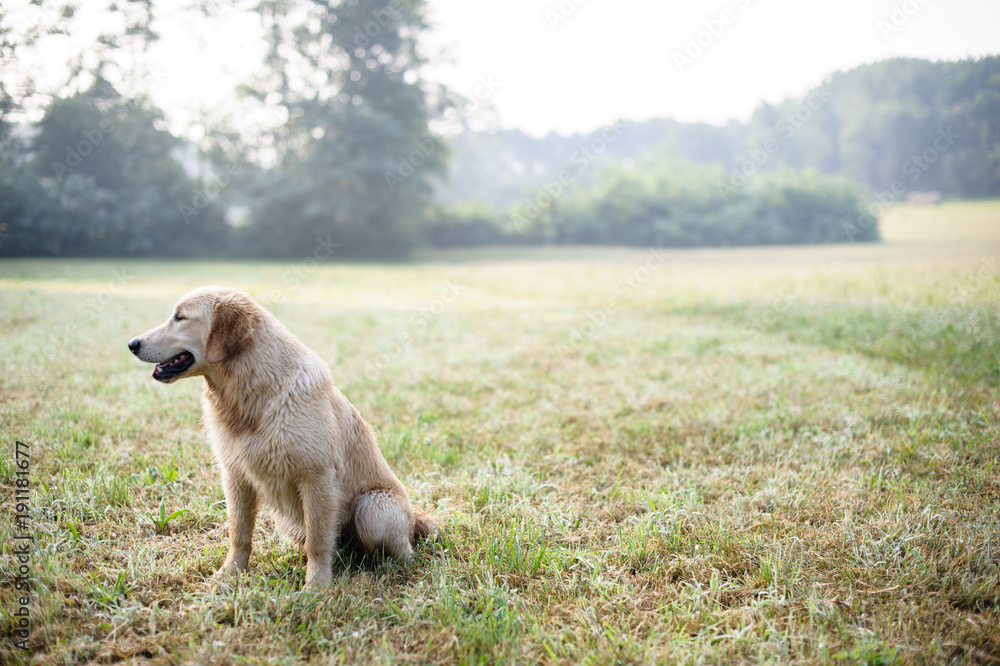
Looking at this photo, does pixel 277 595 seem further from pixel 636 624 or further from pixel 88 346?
pixel 88 346

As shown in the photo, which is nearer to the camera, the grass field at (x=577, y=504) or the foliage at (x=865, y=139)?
the grass field at (x=577, y=504)

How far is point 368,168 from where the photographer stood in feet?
73.8

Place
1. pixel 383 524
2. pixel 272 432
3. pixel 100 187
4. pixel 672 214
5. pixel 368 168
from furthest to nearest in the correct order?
pixel 672 214 → pixel 368 168 → pixel 100 187 → pixel 383 524 → pixel 272 432

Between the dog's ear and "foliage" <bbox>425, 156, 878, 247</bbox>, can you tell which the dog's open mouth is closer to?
the dog's ear

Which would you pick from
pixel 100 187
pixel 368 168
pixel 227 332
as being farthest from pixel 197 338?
pixel 100 187

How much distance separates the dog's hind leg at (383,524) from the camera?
213 centimetres

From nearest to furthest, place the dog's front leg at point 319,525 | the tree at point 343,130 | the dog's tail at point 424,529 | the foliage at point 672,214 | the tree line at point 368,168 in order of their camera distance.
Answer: the dog's front leg at point 319,525 < the dog's tail at point 424,529 < the tree line at point 368,168 < the tree at point 343,130 < the foliage at point 672,214

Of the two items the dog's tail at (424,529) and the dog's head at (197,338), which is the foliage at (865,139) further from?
the dog's head at (197,338)

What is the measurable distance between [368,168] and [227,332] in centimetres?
2227

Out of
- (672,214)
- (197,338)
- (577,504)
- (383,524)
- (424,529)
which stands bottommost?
(577,504)

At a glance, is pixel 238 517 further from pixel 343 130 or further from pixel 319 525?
pixel 343 130

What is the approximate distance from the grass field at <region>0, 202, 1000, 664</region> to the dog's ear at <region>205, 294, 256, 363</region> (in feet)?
3.09

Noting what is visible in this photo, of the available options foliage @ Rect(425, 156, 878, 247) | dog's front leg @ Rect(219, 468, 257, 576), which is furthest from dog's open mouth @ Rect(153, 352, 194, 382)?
foliage @ Rect(425, 156, 878, 247)

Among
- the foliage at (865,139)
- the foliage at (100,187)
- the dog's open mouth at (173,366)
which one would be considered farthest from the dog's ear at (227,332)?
the foliage at (100,187)
